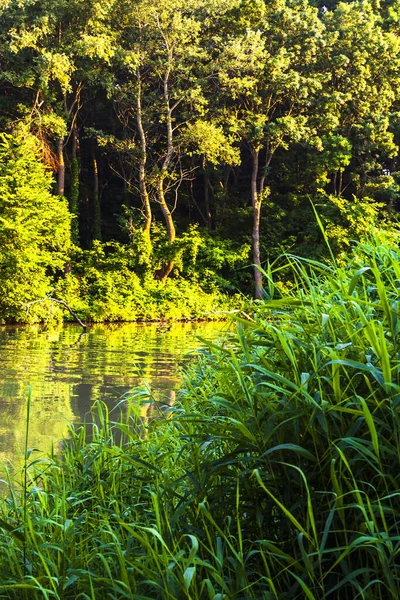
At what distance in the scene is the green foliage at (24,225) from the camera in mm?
18250

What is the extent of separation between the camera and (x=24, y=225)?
1900 cm

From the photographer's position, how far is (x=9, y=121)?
23.8 m

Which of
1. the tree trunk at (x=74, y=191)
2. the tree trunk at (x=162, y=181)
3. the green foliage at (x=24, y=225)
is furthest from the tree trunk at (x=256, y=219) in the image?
the green foliage at (x=24, y=225)

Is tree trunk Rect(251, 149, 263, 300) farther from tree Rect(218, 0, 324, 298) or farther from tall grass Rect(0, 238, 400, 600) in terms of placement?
tall grass Rect(0, 238, 400, 600)

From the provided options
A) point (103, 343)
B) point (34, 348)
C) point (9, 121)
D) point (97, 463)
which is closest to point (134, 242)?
point (9, 121)

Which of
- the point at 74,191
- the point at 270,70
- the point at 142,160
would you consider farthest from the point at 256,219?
the point at 74,191

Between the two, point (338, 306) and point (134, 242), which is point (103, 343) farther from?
point (338, 306)

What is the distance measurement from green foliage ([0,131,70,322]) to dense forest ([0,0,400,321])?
8 cm

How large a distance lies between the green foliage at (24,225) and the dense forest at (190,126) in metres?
0.08

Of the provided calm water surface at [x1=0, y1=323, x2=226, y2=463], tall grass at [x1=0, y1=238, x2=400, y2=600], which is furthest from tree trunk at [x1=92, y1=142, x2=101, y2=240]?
tall grass at [x1=0, y1=238, x2=400, y2=600]

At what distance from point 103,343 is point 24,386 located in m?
6.07

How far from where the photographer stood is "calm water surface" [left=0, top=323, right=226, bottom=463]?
234 inches

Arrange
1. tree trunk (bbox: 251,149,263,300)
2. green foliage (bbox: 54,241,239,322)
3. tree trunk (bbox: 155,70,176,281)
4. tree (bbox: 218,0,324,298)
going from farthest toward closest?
1. tree trunk (bbox: 251,149,263,300)
2. tree trunk (bbox: 155,70,176,281)
3. tree (bbox: 218,0,324,298)
4. green foliage (bbox: 54,241,239,322)

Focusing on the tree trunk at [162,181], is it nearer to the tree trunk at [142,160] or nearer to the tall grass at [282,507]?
the tree trunk at [142,160]
